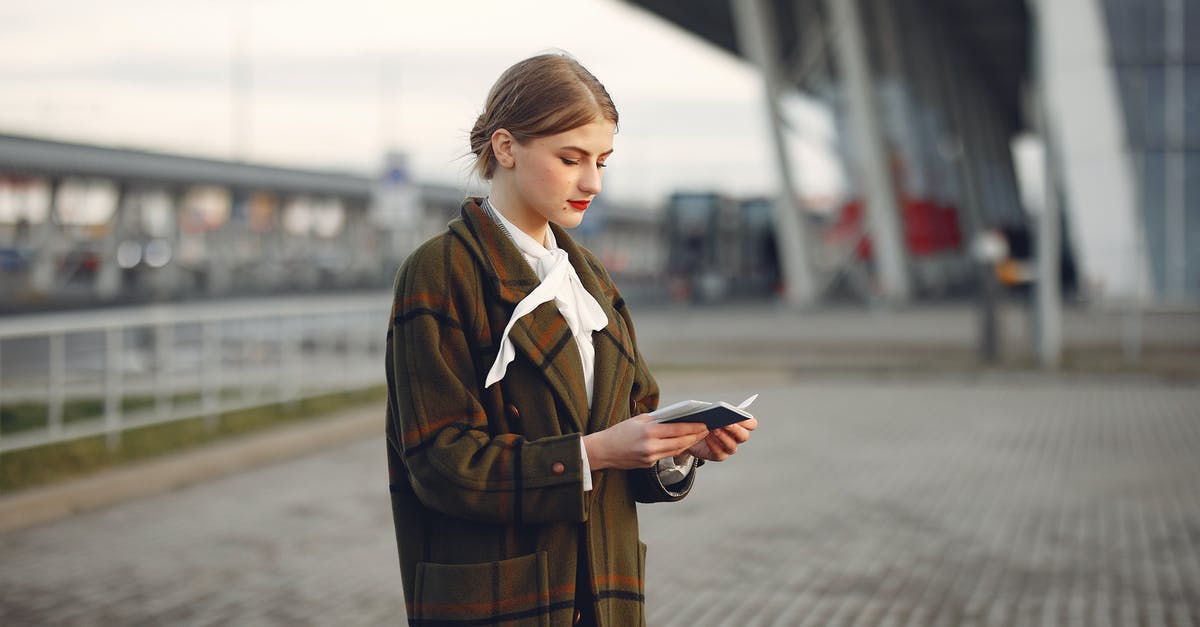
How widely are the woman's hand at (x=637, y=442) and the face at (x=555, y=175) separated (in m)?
0.34

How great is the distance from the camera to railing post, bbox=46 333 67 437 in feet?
28.7

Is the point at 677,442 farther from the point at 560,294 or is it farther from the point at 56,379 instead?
the point at 56,379

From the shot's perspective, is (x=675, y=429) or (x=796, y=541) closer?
(x=675, y=429)

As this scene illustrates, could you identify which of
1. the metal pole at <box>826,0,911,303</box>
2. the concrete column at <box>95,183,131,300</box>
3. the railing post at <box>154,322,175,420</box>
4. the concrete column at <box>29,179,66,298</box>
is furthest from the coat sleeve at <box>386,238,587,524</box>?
the concrete column at <box>95,183,131,300</box>

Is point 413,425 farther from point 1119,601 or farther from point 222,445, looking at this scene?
point 222,445

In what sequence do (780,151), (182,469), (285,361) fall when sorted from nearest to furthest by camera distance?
(182,469) → (285,361) → (780,151)

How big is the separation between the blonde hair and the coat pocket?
679 mm

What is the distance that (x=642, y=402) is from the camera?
2352 millimetres

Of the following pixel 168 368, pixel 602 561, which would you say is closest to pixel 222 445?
pixel 168 368

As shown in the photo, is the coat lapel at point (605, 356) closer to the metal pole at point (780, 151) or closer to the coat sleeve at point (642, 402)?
the coat sleeve at point (642, 402)

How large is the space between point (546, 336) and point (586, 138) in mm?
326

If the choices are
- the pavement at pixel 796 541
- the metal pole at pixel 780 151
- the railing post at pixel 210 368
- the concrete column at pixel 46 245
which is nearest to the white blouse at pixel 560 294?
the pavement at pixel 796 541

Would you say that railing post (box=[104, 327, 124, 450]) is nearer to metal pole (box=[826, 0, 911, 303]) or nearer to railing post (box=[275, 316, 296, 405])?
railing post (box=[275, 316, 296, 405])

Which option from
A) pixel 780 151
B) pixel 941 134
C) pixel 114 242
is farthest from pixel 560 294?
pixel 941 134
